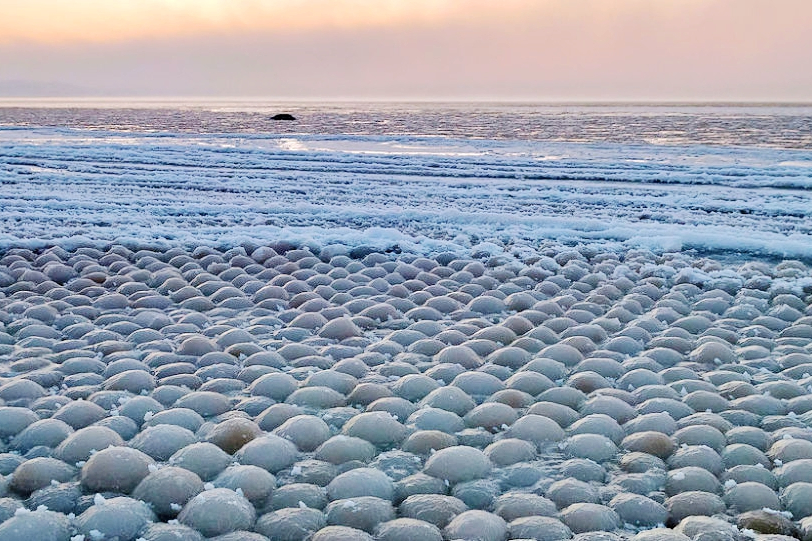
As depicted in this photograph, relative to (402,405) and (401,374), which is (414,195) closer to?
(401,374)

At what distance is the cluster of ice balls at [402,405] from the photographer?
2223 mm

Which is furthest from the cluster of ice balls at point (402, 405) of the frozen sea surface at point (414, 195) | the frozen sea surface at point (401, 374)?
the frozen sea surface at point (414, 195)

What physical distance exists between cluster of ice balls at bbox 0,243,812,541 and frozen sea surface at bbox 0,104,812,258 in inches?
46.3

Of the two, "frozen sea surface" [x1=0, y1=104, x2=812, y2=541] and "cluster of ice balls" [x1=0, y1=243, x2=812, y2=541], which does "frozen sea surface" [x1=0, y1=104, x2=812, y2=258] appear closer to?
"frozen sea surface" [x1=0, y1=104, x2=812, y2=541]

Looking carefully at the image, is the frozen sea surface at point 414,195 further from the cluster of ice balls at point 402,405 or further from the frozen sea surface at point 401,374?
the cluster of ice balls at point 402,405

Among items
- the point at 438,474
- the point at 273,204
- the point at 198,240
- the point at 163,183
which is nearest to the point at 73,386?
the point at 438,474

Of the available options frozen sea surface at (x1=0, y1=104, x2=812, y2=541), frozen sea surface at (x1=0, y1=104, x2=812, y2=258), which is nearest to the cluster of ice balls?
frozen sea surface at (x1=0, y1=104, x2=812, y2=541)

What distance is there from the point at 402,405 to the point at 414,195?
645 centimetres

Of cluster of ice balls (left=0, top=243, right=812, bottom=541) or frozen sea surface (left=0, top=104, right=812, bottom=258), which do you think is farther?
frozen sea surface (left=0, top=104, right=812, bottom=258)

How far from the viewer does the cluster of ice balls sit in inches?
87.5

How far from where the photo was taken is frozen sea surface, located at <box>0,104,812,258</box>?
6227 millimetres

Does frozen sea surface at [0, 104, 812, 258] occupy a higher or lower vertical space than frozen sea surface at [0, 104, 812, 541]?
higher

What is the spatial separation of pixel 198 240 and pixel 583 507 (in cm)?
444

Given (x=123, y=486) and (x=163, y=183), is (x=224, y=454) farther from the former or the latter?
(x=163, y=183)
